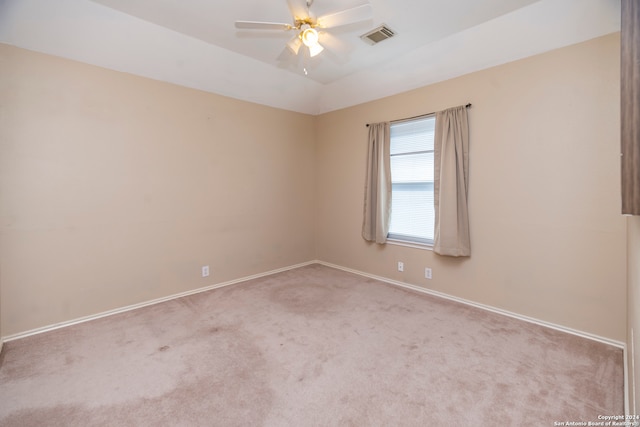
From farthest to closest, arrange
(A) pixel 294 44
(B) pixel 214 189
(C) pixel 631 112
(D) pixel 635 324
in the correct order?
(B) pixel 214 189
(A) pixel 294 44
(D) pixel 635 324
(C) pixel 631 112

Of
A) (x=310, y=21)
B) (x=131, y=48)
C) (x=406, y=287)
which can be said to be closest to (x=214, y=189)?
(x=131, y=48)

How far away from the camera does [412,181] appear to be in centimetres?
375

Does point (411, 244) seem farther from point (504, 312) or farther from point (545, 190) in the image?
point (545, 190)

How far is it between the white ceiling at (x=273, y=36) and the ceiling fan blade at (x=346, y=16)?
30 cm

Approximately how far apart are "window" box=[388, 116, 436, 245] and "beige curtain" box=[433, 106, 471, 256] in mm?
232

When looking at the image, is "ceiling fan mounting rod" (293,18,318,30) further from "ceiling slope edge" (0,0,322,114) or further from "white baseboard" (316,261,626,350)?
"white baseboard" (316,261,626,350)

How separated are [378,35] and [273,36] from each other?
1.07 m

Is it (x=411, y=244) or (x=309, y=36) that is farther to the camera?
(x=411, y=244)

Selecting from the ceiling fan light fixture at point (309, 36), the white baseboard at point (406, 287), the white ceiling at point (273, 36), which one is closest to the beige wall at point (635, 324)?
the white baseboard at point (406, 287)

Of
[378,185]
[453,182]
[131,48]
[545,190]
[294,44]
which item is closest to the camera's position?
[294,44]

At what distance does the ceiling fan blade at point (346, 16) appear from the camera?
6.69 ft

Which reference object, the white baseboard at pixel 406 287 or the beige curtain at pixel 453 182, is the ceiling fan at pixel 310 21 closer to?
the beige curtain at pixel 453 182

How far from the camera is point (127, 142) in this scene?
3037 mm

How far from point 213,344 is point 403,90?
11.6 ft
